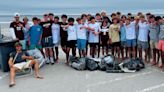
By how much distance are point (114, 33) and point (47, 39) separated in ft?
7.79

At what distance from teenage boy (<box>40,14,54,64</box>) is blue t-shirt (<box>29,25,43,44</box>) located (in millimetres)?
173

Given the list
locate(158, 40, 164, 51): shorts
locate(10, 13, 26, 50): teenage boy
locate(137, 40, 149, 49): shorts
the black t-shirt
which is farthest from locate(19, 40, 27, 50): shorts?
locate(158, 40, 164, 51): shorts

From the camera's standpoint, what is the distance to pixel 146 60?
13.3 meters

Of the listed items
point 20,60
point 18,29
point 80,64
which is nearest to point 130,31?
point 80,64

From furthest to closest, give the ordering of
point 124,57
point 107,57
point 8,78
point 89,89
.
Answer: point 124,57, point 107,57, point 8,78, point 89,89

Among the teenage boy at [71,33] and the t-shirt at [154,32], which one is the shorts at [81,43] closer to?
the teenage boy at [71,33]

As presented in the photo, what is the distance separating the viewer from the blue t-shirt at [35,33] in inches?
510

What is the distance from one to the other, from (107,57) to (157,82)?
7.76 feet

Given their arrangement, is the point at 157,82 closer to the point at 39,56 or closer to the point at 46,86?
the point at 46,86

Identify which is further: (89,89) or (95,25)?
(95,25)

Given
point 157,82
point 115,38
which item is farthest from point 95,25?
point 157,82

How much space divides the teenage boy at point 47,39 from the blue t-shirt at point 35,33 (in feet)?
0.57

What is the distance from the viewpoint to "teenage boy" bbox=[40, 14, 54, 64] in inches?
516

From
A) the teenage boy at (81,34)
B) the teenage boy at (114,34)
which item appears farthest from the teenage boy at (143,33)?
the teenage boy at (81,34)
